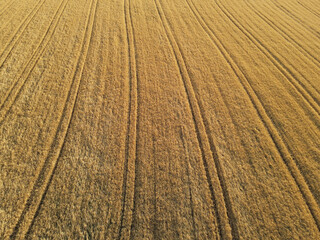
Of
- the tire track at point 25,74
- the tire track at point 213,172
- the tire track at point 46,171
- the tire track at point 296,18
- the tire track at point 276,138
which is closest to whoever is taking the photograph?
the tire track at point 46,171

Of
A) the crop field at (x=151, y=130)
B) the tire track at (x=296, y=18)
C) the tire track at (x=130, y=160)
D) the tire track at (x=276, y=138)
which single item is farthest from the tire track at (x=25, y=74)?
the tire track at (x=296, y=18)

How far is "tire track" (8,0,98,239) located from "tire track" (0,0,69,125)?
5.43ft

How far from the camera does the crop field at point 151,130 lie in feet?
15.5

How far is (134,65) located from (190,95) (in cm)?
280

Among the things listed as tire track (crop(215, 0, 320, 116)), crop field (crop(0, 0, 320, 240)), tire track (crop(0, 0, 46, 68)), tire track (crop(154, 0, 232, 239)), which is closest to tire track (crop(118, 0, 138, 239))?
crop field (crop(0, 0, 320, 240))

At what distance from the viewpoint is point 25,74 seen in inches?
293

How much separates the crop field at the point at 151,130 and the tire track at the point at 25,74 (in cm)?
5

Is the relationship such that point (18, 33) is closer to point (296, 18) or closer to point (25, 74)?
point (25, 74)

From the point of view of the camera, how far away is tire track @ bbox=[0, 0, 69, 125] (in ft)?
21.0

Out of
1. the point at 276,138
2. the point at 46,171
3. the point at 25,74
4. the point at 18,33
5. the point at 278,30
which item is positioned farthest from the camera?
the point at 278,30

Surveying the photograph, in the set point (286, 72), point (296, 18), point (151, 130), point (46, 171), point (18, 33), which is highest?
point (296, 18)

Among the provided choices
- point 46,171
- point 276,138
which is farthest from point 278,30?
point 46,171

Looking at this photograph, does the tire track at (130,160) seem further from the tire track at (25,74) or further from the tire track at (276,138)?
the tire track at (276,138)

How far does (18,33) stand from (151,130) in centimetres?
813
